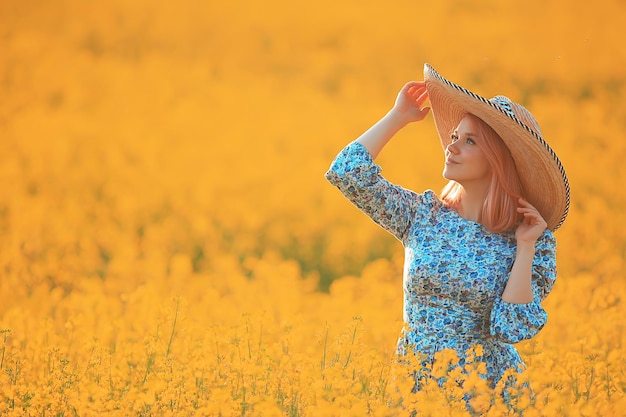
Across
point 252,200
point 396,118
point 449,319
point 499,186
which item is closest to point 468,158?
point 499,186

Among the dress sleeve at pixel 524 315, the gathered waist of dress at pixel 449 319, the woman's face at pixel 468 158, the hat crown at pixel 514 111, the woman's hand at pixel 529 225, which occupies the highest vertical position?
the hat crown at pixel 514 111

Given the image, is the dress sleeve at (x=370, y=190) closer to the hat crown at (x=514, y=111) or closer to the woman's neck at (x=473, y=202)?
the woman's neck at (x=473, y=202)

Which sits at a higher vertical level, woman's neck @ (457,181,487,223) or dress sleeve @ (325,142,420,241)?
woman's neck @ (457,181,487,223)

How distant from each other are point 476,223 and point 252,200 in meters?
4.29

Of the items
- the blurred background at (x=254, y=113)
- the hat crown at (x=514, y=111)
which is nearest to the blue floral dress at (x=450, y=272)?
the hat crown at (x=514, y=111)

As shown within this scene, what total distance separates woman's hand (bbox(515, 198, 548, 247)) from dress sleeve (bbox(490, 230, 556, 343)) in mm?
89

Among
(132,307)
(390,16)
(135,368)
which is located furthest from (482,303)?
(390,16)

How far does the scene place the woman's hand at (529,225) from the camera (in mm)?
3383

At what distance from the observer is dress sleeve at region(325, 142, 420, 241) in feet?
11.4

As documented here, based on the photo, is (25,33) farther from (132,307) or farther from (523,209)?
(523,209)

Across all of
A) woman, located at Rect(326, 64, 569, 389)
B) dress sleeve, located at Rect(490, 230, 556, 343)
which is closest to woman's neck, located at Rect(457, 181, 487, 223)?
woman, located at Rect(326, 64, 569, 389)

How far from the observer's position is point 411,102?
3.63m

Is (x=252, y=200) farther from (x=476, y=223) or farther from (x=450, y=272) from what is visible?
(x=450, y=272)

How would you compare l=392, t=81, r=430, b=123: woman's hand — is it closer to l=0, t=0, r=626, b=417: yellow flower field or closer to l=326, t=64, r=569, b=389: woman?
l=326, t=64, r=569, b=389: woman
